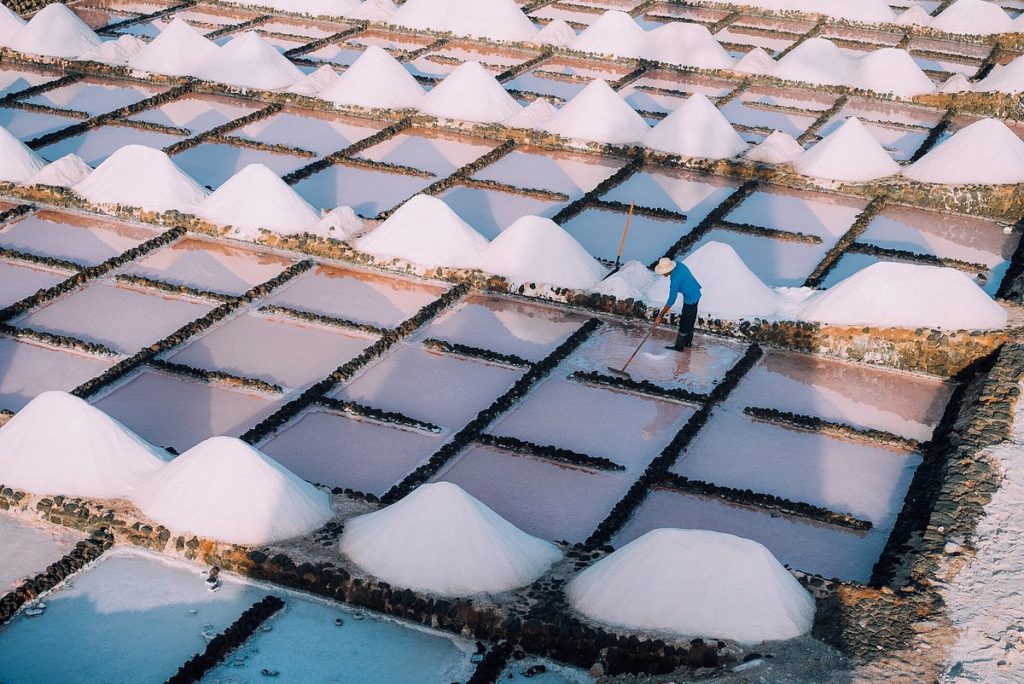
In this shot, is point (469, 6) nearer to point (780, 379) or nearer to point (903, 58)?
point (903, 58)

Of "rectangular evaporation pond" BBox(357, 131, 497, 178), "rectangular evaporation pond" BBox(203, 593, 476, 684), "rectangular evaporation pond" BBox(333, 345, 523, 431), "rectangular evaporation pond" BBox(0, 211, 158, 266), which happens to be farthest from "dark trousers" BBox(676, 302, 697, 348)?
"rectangular evaporation pond" BBox(0, 211, 158, 266)

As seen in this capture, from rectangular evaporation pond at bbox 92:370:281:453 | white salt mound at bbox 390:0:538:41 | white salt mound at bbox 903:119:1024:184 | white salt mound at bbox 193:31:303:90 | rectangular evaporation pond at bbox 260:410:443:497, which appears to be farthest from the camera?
white salt mound at bbox 390:0:538:41

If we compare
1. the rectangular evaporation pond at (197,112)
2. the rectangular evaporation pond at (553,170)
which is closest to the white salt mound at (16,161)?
the rectangular evaporation pond at (197,112)

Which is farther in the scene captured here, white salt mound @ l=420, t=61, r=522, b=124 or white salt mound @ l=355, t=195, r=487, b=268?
white salt mound @ l=420, t=61, r=522, b=124

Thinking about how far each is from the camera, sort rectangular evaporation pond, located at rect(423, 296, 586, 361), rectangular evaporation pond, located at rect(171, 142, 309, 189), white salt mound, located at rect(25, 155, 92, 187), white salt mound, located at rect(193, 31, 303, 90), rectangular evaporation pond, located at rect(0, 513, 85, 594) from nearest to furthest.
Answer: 1. rectangular evaporation pond, located at rect(0, 513, 85, 594)
2. rectangular evaporation pond, located at rect(423, 296, 586, 361)
3. white salt mound, located at rect(25, 155, 92, 187)
4. rectangular evaporation pond, located at rect(171, 142, 309, 189)
5. white salt mound, located at rect(193, 31, 303, 90)

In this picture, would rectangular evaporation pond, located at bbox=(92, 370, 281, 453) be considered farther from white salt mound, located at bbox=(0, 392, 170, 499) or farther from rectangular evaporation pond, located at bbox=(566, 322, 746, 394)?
rectangular evaporation pond, located at bbox=(566, 322, 746, 394)

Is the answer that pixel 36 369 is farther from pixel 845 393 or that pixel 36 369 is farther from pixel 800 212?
pixel 800 212

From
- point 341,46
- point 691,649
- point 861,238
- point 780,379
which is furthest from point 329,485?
point 341,46
